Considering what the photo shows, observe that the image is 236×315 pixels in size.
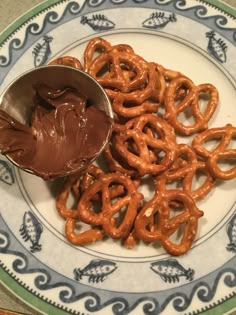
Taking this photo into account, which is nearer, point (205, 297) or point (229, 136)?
point (205, 297)

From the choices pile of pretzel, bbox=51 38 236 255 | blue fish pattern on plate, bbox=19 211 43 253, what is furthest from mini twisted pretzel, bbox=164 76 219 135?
blue fish pattern on plate, bbox=19 211 43 253

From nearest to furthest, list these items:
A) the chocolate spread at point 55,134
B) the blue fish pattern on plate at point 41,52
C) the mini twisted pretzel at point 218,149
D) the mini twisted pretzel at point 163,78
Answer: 1. the chocolate spread at point 55,134
2. the mini twisted pretzel at point 218,149
3. the mini twisted pretzel at point 163,78
4. the blue fish pattern on plate at point 41,52

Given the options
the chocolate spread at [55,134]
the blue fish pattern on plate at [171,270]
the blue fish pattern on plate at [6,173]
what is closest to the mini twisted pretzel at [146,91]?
the chocolate spread at [55,134]

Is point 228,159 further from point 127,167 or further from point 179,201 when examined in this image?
point 127,167

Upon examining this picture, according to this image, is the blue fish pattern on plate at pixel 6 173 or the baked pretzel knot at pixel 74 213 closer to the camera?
the baked pretzel knot at pixel 74 213

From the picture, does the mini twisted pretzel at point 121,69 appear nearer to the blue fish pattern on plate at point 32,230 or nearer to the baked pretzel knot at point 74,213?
the baked pretzel knot at point 74,213

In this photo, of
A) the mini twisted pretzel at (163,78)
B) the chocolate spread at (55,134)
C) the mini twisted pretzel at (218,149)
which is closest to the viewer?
the chocolate spread at (55,134)

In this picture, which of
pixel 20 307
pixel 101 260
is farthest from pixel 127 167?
pixel 20 307
